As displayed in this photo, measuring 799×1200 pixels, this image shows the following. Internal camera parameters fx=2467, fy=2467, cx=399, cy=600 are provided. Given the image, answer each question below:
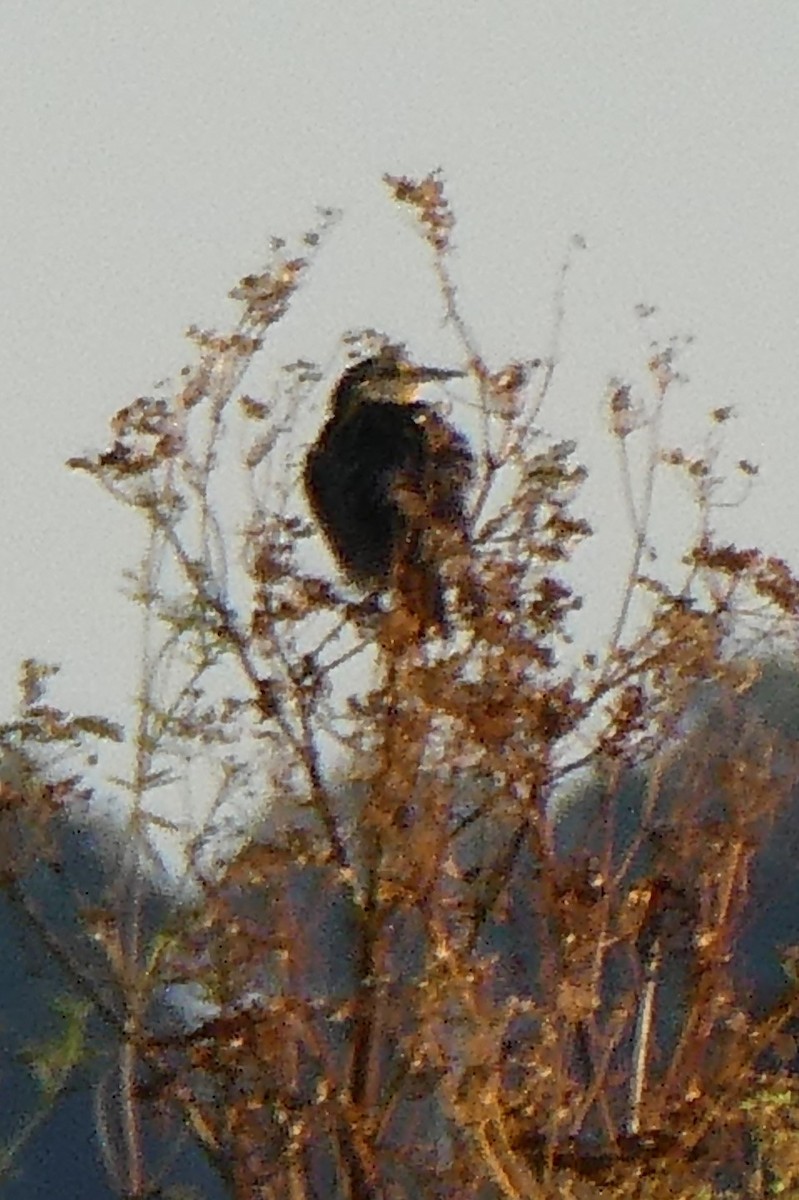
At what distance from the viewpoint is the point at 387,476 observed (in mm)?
5641

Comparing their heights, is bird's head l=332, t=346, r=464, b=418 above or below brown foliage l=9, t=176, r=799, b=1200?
above

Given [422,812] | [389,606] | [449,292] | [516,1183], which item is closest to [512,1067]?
[516,1183]

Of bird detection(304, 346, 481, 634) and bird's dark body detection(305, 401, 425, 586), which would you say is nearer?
bird detection(304, 346, 481, 634)

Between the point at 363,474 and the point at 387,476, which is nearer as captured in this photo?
the point at 387,476

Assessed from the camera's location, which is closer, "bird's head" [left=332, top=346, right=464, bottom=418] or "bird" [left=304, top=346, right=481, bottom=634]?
"bird" [left=304, top=346, right=481, bottom=634]

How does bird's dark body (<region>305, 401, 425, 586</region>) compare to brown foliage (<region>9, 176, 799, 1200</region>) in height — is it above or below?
above

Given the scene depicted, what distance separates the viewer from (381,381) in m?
5.55

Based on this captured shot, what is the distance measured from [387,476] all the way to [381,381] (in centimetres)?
23

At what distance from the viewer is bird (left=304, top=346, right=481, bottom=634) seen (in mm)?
4492

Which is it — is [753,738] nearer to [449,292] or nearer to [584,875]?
[584,875]

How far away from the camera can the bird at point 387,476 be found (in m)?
4.49

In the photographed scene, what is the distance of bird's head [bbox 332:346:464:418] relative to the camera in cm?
505

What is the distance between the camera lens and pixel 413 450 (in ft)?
18.7

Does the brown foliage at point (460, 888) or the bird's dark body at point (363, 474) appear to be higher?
the bird's dark body at point (363, 474)
